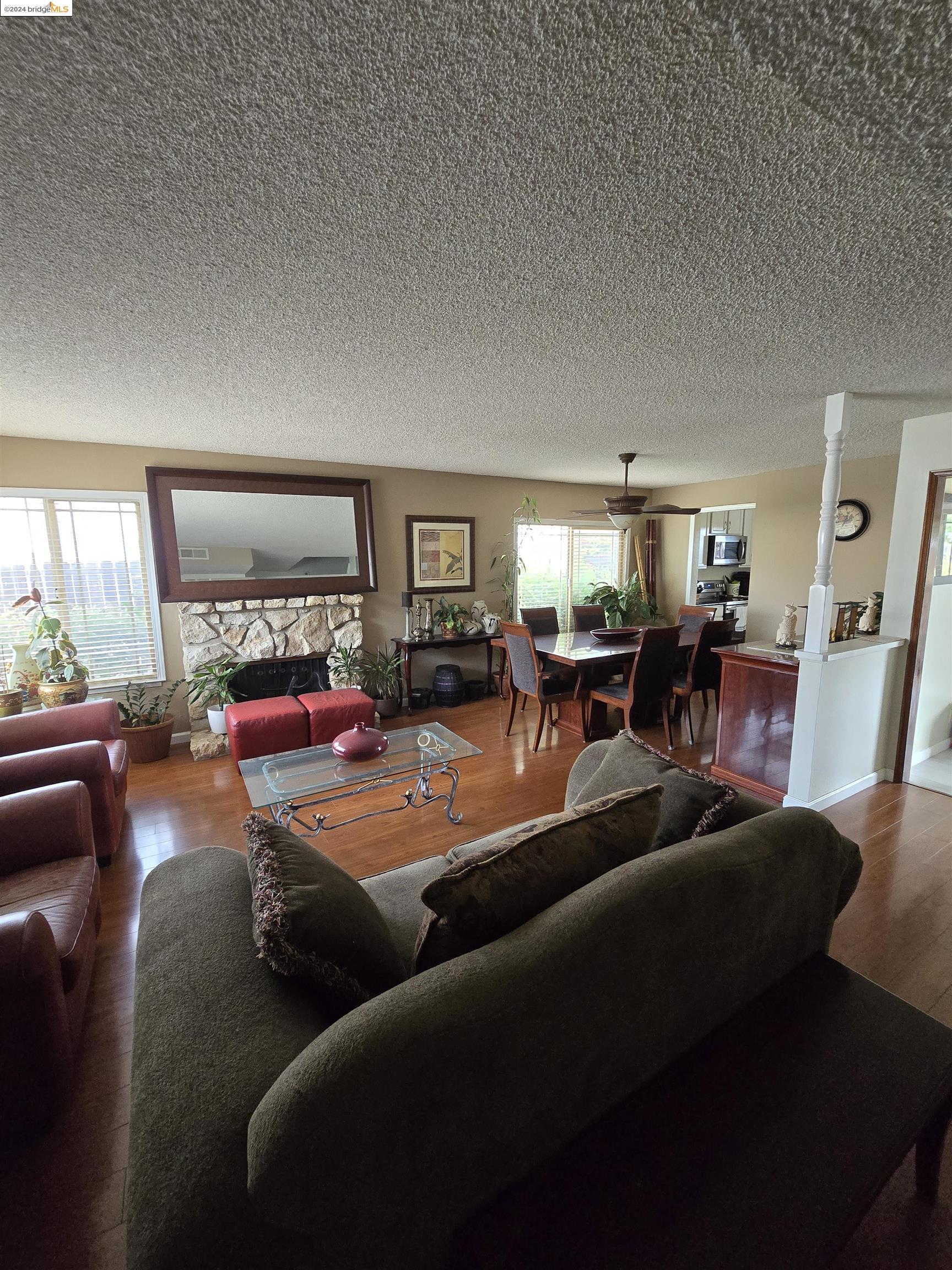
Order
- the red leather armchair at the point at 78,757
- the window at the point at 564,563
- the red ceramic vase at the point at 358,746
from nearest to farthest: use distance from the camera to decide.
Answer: the red leather armchair at the point at 78,757, the red ceramic vase at the point at 358,746, the window at the point at 564,563

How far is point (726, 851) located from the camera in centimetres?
108

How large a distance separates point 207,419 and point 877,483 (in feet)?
17.7

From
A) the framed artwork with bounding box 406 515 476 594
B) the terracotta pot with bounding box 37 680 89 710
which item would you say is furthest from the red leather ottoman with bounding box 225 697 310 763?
the framed artwork with bounding box 406 515 476 594

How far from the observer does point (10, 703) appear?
3.35 m

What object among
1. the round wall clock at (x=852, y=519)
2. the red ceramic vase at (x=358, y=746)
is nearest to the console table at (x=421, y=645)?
the red ceramic vase at (x=358, y=746)

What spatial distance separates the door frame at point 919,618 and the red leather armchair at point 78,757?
15.0 ft

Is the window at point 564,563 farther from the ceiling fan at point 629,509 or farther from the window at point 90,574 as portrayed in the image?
the window at point 90,574

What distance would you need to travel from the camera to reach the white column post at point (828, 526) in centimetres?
276

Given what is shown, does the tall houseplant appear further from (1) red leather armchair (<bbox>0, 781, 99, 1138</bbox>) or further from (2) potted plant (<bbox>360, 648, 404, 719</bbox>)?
(1) red leather armchair (<bbox>0, 781, 99, 1138</bbox>)

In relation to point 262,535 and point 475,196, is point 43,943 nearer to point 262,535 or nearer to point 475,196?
point 475,196

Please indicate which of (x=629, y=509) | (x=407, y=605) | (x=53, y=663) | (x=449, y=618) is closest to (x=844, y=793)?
(x=629, y=509)

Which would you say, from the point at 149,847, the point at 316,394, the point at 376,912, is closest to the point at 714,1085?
the point at 376,912

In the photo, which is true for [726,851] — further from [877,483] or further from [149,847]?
[877,483]

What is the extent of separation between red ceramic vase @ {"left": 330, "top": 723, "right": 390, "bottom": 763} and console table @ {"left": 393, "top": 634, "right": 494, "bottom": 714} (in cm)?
218
